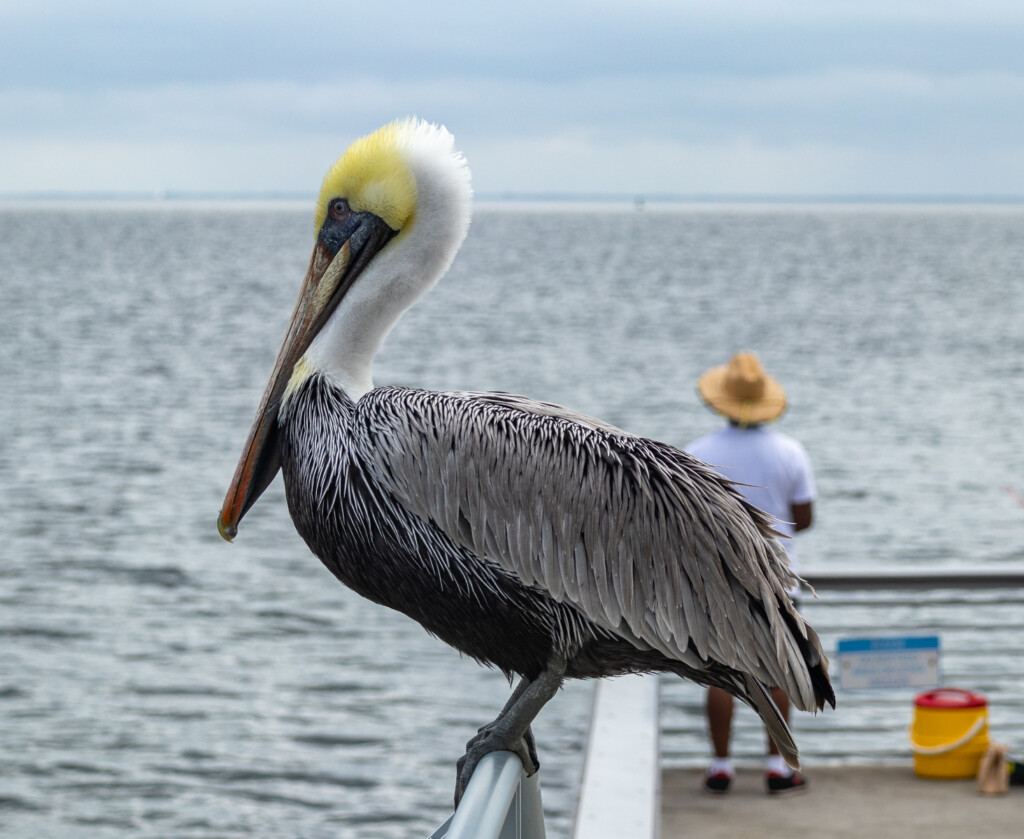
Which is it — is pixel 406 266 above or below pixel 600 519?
above

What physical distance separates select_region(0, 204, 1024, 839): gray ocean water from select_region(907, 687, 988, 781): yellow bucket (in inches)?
102

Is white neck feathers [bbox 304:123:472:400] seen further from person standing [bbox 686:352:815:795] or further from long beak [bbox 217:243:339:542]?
person standing [bbox 686:352:815:795]

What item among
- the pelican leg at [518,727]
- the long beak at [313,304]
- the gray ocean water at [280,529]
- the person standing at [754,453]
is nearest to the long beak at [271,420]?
the long beak at [313,304]

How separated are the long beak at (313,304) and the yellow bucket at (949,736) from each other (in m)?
3.43

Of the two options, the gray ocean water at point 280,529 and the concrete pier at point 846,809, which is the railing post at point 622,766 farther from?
the gray ocean water at point 280,529

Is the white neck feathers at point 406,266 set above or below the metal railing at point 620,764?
above

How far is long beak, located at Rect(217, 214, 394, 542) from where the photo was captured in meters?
2.43

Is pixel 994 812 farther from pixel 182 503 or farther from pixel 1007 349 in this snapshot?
pixel 1007 349

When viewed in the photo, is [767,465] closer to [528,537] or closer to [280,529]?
[528,537]

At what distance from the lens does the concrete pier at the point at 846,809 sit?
464 centimetres

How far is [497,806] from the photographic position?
5.79 ft

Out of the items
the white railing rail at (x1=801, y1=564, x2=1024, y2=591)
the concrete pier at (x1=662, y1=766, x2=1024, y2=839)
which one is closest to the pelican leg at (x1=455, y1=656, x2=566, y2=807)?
the concrete pier at (x1=662, y1=766, x2=1024, y2=839)

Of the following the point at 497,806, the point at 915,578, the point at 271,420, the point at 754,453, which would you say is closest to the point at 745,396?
the point at 754,453

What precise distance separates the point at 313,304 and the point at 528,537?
652 mm
